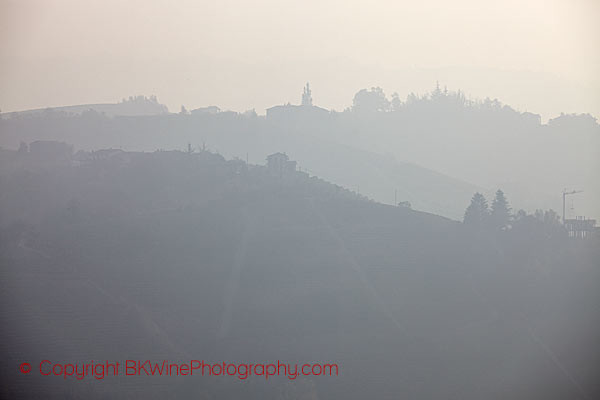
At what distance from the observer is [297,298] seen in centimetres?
4034

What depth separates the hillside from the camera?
3388 centimetres

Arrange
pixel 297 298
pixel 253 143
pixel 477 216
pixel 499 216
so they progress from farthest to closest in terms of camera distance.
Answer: pixel 253 143 → pixel 499 216 → pixel 477 216 → pixel 297 298

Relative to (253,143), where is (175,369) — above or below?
below

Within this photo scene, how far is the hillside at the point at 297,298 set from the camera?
111 ft

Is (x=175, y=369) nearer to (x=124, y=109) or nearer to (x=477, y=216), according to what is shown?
(x=477, y=216)

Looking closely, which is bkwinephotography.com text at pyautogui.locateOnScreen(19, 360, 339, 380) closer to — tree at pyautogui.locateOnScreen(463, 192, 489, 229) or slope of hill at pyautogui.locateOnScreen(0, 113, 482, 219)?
tree at pyautogui.locateOnScreen(463, 192, 489, 229)

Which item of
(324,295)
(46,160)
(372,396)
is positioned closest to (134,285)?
(324,295)

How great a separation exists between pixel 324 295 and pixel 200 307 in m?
6.04

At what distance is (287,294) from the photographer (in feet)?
133

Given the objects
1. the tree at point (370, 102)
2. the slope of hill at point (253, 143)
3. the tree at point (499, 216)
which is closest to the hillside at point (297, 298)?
the tree at point (499, 216)

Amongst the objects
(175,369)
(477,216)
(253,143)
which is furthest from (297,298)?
(253,143)

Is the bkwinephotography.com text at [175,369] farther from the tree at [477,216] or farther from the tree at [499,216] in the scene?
the tree at [499,216]

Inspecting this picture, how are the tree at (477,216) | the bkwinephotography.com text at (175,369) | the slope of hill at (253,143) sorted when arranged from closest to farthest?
the bkwinephotography.com text at (175,369) < the tree at (477,216) < the slope of hill at (253,143)

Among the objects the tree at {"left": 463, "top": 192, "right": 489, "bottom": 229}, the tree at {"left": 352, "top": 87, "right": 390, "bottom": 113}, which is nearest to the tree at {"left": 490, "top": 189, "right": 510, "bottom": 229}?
the tree at {"left": 463, "top": 192, "right": 489, "bottom": 229}
